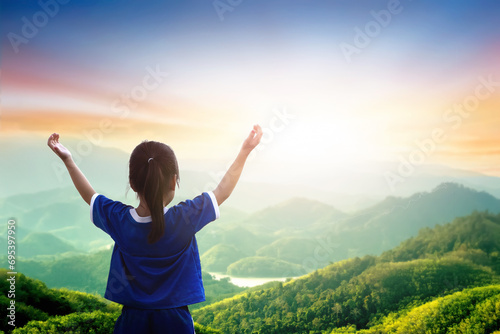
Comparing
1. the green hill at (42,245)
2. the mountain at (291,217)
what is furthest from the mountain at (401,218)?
the green hill at (42,245)

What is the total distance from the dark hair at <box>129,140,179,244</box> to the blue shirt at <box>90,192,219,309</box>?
39 millimetres

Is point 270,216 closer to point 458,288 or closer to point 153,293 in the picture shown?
point 458,288

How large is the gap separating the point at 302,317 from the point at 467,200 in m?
13.4

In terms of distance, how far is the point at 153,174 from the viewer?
124 cm

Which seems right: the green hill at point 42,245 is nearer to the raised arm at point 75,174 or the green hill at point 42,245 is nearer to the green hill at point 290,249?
the green hill at point 290,249

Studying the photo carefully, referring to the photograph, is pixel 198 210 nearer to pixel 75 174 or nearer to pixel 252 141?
pixel 252 141

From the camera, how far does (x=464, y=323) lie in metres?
4.59

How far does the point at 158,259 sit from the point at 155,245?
49mm

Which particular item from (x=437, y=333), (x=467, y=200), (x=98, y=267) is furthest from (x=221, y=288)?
(x=467, y=200)

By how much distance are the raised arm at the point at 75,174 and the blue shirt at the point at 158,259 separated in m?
0.16

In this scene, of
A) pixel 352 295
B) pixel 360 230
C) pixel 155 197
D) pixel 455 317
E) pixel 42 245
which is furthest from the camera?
pixel 42 245

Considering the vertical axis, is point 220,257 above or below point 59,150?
below

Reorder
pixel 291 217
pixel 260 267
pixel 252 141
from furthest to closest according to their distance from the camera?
pixel 291 217 → pixel 260 267 → pixel 252 141

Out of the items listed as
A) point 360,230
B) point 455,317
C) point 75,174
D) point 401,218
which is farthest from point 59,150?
point 401,218
